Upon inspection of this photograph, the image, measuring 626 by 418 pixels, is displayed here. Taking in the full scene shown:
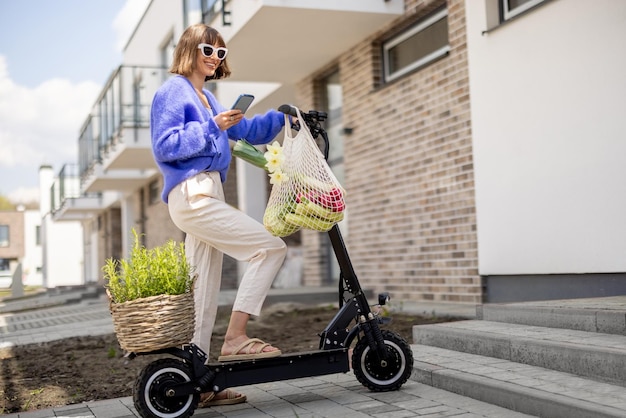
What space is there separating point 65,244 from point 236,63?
38.9 m

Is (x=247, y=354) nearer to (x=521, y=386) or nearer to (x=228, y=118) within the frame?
(x=228, y=118)

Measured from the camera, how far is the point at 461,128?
25.6ft

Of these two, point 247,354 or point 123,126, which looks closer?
point 247,354

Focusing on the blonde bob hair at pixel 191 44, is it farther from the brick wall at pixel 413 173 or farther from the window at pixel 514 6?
the brick wall at pixel 413 173

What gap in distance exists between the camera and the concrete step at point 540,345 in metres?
3.46

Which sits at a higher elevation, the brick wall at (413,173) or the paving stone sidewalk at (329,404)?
the brick wall at (413,173)

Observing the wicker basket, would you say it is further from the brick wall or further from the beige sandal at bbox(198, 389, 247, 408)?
the brick wall

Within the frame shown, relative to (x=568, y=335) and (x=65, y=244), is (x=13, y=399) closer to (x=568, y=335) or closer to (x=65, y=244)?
(x=568, y=335)

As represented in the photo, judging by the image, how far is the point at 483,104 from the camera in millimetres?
7391

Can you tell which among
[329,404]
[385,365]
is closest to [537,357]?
[385,365]

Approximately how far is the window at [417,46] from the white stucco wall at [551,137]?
0.89 meters

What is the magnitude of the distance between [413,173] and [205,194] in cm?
548

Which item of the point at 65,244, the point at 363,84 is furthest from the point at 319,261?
the point at 65,244

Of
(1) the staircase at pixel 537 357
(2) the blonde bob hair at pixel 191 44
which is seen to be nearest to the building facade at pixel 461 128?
(1) the staircase at pixel 537 357
